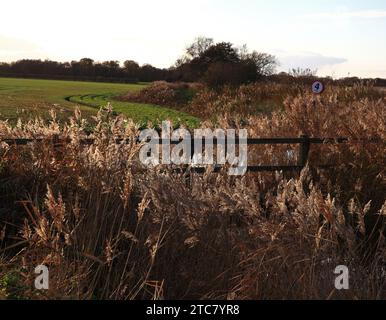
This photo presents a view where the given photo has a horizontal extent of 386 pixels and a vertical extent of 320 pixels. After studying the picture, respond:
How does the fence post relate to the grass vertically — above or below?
above

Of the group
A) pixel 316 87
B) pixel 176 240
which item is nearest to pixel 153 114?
pixel 316 87

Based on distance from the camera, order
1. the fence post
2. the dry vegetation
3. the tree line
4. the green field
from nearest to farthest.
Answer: the dry vegetation < the fence post < the green field < the tree line

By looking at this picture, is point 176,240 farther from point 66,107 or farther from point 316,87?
point 66,107

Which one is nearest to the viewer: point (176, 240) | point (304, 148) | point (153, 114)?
point (176, 240)

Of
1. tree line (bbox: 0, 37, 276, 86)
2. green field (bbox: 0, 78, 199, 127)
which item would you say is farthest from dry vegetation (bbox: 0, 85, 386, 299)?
tree line (bbox: 0, 37, 276, 86)

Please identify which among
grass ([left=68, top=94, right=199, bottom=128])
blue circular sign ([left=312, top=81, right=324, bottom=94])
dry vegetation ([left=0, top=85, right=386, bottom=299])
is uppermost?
blue circular sign ([left=312, top=81, right=324, bottom=94])

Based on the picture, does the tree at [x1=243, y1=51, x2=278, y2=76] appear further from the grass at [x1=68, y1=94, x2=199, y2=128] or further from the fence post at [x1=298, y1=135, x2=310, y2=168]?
the fence post at [x1=298, y1=135, x2=310, y2=168]

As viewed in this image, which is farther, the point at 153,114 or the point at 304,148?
the point at 153,114

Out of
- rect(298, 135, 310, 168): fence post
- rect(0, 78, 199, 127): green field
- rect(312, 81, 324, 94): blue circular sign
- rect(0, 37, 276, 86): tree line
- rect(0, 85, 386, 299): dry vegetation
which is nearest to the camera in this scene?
rect(0, 85, 386, 299): dry vegetation

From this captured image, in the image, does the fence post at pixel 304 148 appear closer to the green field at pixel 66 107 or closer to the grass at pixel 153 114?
the green field at pixel 66 107

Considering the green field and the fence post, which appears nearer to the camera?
the fence post
